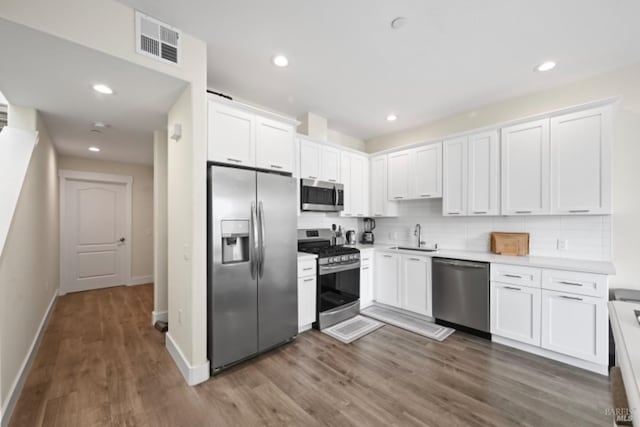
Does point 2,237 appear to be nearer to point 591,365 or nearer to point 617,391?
point 617,391

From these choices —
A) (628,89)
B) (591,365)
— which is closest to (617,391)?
(591,365)

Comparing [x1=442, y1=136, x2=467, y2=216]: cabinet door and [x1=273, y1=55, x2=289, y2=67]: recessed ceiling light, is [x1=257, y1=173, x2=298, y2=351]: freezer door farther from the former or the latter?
[x1=442, y1=136, x2=467, y2=216]: cabinet door

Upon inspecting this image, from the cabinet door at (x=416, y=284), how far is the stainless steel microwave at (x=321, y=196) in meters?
1.30

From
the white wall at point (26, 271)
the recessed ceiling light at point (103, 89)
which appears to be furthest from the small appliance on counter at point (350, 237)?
the white wall at point (26, 271)

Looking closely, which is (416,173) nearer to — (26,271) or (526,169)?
(526,169)

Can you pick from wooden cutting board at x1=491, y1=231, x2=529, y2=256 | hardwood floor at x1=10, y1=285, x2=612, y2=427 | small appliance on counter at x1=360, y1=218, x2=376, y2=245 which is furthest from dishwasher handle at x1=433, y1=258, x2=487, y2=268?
small appliance on counter at x1=360, y1=218, x2=376, y2=245

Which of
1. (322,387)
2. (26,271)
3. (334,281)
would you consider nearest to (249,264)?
(322,387)

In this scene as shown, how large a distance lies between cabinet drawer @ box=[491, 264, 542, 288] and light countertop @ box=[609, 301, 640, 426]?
1.65m

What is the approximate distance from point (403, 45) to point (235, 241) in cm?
245

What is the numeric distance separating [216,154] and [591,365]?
4.08m

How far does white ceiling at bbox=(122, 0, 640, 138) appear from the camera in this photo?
2.00 m

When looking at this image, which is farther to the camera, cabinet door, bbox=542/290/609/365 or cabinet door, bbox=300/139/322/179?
cabinet door, bbox=300/139/322/179

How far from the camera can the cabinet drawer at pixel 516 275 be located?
8.98 ft

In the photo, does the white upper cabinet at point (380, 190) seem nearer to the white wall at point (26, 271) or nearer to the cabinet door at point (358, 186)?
the cabinet door at point (358, 186)
